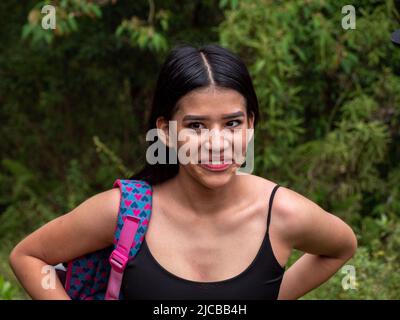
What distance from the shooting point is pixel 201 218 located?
9.41ft

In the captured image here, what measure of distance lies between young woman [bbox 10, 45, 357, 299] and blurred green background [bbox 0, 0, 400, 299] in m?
1.86

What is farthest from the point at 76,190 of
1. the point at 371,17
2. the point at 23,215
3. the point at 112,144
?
the point at 371,17

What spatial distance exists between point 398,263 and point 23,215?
12.2 feet

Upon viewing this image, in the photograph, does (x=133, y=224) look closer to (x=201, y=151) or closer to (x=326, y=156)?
(x=201, y=151)

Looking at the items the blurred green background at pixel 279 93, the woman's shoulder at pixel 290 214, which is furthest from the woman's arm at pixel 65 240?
the blurred green background at pixel 279 93

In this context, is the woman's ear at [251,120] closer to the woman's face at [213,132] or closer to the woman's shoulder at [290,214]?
the woman's face at [213,132]

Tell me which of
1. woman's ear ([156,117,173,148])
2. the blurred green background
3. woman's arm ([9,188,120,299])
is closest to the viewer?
woman's arm ([9,188,120,299])

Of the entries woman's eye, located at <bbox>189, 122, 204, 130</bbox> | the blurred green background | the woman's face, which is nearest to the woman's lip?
the woman's face

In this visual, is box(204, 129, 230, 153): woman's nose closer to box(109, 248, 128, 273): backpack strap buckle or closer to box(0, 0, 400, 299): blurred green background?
box(109, 248, 128, 273): backpack strap buckle

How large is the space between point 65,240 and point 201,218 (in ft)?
1.55

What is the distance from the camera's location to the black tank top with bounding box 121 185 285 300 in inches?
107

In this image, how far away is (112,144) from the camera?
8555mm

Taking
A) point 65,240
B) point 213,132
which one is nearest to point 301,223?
point 213,132

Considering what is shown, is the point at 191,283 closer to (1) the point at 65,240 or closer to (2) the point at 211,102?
(1) the point at 65,240
